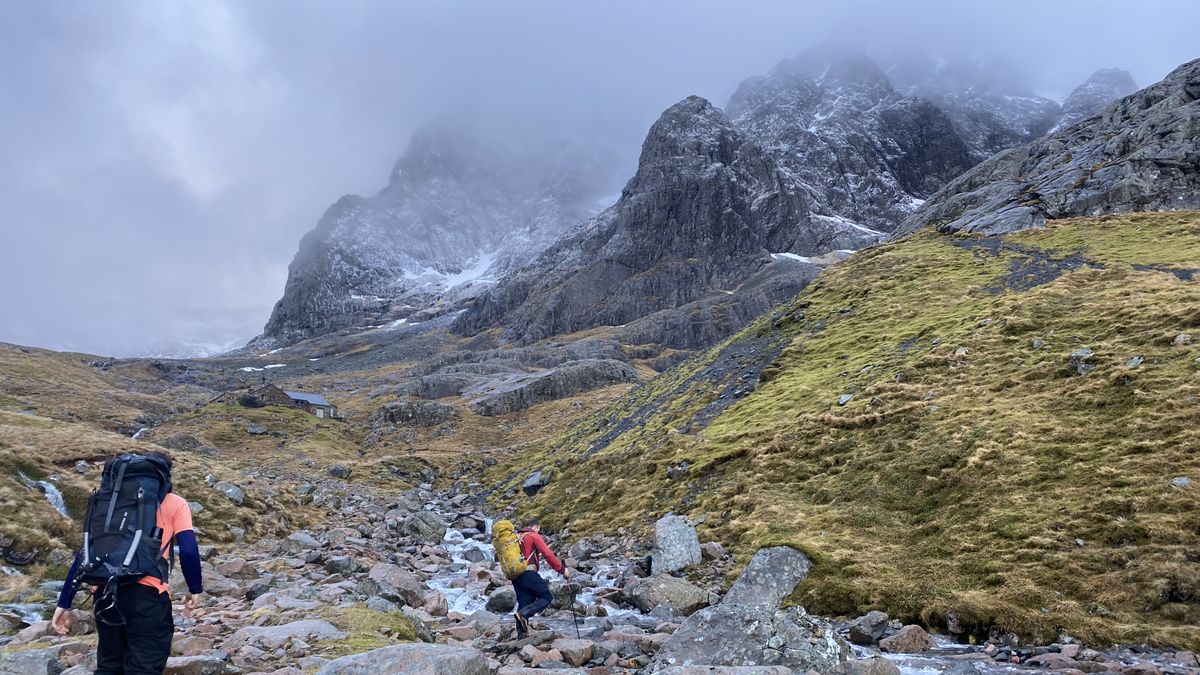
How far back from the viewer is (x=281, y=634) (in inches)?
453

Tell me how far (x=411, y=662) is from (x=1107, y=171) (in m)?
74.1

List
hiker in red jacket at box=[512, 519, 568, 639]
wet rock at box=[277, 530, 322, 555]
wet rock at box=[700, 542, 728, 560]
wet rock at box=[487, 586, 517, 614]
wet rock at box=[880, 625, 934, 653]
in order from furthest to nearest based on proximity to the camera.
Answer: wet rock at box=[277, 530, 322, 555], wet rock at box=[700, 542, 728, 560], wet rock at box=[487, 586, 517, 614], hiker in red jacket at box=[512, 519, 568, 639], wet rock at box=[880, 625, 934, 653]

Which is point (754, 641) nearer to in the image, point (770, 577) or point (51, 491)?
point (770, 577)

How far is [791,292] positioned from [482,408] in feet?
361

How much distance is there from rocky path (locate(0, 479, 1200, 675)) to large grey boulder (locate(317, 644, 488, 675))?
3 centimetres

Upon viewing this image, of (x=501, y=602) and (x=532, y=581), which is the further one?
(x=501, y=602)

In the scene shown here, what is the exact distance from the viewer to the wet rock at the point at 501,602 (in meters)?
17.3

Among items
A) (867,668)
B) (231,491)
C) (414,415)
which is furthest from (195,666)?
(414,415)

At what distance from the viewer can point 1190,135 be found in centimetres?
5500

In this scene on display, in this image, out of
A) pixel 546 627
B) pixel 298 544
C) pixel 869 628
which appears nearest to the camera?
pixel 869 628

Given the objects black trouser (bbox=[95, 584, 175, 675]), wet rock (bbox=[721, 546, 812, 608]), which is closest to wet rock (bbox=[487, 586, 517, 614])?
wet rock (bbox=[721, 546, 812, 608])

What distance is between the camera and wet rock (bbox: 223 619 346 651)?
35.8ft

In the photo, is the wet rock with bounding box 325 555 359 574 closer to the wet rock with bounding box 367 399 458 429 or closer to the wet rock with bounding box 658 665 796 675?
the wet rock with bounding box 658 665 796 675

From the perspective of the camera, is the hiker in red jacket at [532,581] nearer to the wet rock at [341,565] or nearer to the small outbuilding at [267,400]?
the wet rock at [341,565]
